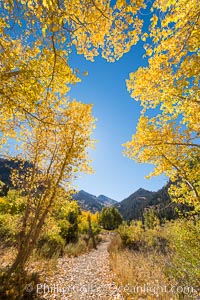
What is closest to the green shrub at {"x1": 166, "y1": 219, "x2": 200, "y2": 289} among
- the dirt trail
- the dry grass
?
the dry grass

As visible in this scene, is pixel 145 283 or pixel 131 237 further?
pixel 131 237

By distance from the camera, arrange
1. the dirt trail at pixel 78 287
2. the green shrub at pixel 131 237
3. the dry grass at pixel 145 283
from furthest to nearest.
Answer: the green shrub at pixel 131 237 < the dirt trail at pixel 78 287 < the dry grass at pixel 145 283

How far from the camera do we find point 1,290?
3.97 metres

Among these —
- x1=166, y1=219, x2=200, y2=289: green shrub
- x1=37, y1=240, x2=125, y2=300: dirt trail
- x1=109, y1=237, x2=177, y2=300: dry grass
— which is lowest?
x1=37, y1=240, x2=125, y2=300: dirt trail

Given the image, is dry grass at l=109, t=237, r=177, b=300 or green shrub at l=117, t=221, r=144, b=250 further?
green shrub at l=117, t=221, r=144, b=250

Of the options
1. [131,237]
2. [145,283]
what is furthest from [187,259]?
[131,237]

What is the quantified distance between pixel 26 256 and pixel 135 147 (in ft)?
17.0

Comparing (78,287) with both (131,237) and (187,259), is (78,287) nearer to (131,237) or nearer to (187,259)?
(187,259)

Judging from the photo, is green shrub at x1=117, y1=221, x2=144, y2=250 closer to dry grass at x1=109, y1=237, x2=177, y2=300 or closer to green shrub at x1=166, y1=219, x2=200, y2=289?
dry grass at x1=109, y1=237, x2=177, y2=300

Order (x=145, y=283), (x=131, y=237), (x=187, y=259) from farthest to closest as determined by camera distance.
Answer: (x=131, y=237) < (x=145, y=283) < (x=187, y=259)

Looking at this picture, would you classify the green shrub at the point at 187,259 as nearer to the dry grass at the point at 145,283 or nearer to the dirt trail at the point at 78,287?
the dry grass at the point at 145,283

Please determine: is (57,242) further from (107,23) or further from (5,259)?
(107,23)

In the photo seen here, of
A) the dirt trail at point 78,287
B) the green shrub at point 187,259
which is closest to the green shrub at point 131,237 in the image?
the dirt trail at point 78,287

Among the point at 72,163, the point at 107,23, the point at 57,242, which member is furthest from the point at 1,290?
the point at 57,242
